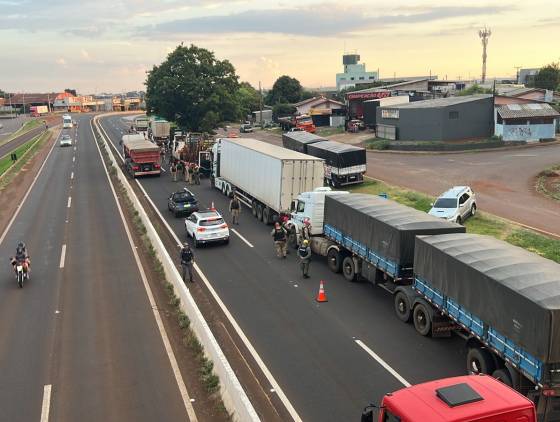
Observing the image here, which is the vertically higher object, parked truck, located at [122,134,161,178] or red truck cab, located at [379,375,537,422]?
parked truck, located at [122,134,161,178]

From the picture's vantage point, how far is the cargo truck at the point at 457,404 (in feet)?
25.7

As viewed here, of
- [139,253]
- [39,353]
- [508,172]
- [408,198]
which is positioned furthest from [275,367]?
[508,172]

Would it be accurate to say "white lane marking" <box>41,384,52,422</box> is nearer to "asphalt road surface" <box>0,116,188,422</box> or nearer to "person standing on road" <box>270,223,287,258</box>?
"asphalt road surface" <box>0,116,188,422</box>

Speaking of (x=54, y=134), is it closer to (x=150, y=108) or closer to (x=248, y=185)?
(x=150, y=108)

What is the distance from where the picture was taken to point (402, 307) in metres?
17.3

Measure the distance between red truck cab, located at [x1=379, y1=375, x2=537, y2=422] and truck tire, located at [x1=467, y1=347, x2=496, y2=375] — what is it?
4.52m

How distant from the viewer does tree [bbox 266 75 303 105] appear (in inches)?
5138

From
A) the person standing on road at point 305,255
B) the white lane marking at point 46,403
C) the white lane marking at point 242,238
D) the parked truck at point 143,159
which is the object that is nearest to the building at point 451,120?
the parked truck at point 143,159

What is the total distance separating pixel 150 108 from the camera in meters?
67.3

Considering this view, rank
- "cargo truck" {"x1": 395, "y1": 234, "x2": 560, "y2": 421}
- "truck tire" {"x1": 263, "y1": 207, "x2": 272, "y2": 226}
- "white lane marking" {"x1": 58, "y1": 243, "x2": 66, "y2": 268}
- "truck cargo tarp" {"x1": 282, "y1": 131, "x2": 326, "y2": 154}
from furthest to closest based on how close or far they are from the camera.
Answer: "truck cargo tarp" {"x1": 282, "y1": 131, "x2": 326, "y2": 154} → "truck tire" {"x1": 263, "y1": 207, "x2": 272, "y2": 226} → "white lane marking" {"x1": 58, "y1": 243, "x2": 66, "y2": 268} → "cargo truck" {"x1": 395, "y1": 234, "x2": 560, "y2": 421}

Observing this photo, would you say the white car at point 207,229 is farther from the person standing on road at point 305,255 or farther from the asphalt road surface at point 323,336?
the person standing on road at point 305,255

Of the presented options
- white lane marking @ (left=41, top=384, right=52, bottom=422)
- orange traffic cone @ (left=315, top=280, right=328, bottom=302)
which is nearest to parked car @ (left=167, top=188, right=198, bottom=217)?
orange traffic cone @ (left=315, top=280, right=328, bottom=302)

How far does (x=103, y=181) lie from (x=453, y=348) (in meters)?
40.2

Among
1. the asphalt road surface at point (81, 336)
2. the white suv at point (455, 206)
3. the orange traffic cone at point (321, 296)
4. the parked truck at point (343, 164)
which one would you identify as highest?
the parked truck at point (343, 164)
